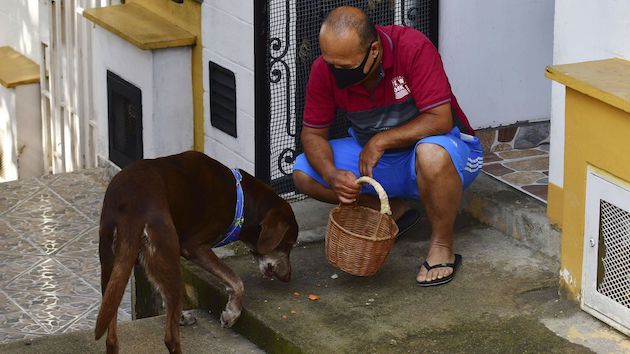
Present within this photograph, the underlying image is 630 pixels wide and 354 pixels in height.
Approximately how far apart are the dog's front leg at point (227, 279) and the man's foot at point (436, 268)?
32.1 inches

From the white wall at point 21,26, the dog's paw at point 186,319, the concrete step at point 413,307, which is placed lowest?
the dog's paw at point 186,319

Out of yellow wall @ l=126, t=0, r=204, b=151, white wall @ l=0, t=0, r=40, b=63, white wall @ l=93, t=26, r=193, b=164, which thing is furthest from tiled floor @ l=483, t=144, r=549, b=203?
white wall @ l=0, t=0, r=40, b=63

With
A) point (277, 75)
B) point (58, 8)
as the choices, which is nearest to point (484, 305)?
point (277, 75)

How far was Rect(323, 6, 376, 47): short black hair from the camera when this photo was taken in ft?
17.2

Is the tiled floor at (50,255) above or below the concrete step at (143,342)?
below

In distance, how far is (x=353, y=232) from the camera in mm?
5574

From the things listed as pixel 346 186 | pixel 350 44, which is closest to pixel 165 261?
pixel 346 186

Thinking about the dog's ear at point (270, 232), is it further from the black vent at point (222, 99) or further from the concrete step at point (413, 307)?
the black vent at point (222, 99)

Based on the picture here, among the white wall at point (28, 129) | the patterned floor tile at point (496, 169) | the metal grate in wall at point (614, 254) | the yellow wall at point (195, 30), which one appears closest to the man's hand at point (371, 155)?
the metal grate in wall at point (614, 254)

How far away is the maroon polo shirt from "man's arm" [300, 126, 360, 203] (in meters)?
0.05

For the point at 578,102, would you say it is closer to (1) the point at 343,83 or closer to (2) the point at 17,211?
(1) the point at 343,83

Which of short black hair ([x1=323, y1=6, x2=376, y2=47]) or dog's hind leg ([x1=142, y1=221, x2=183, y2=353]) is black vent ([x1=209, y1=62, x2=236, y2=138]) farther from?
dog's hind leg ([x1=142, y1=221, x2=183, y2=353])

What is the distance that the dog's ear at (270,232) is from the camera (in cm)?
547

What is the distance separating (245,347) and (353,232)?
765 millimetres
